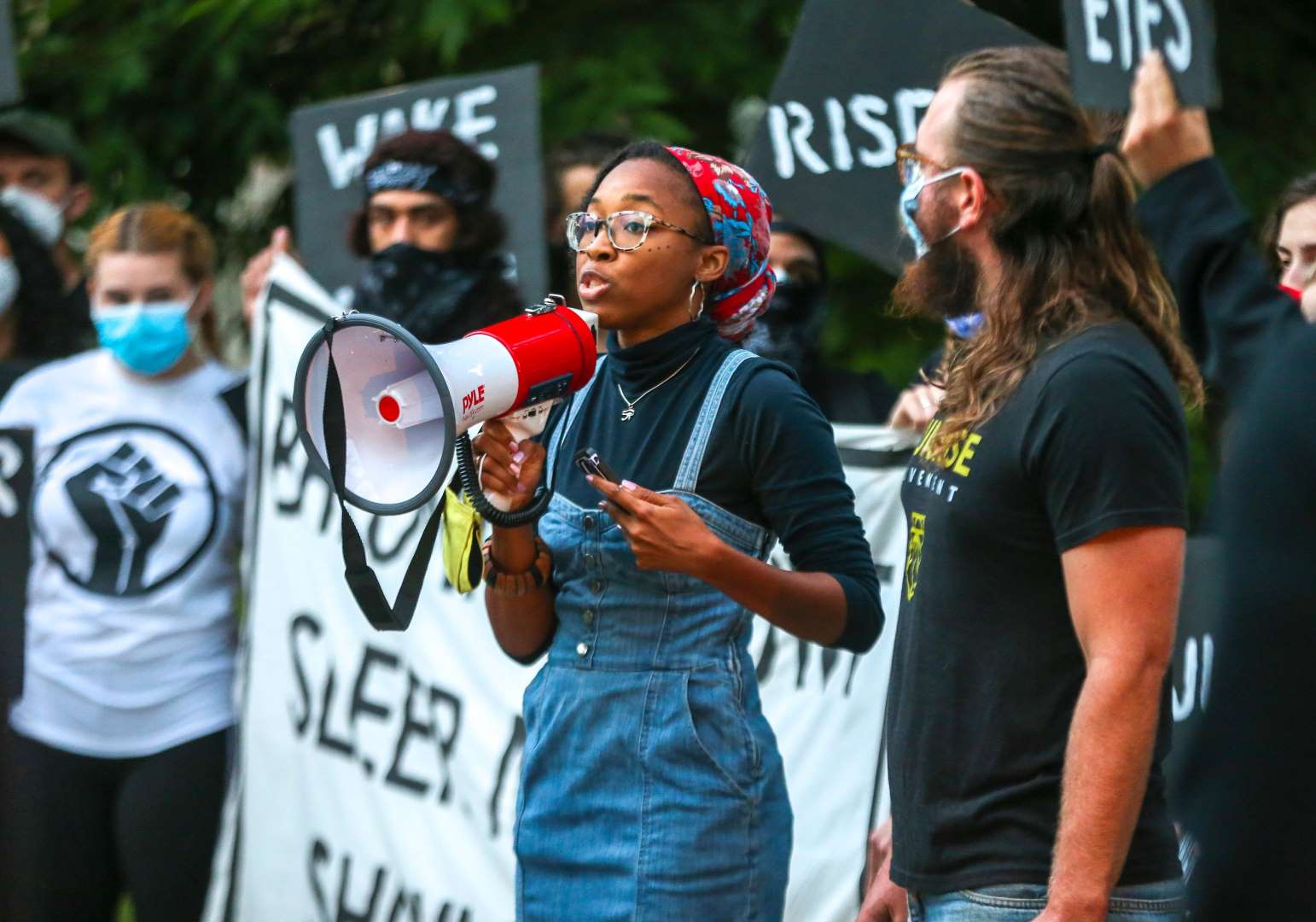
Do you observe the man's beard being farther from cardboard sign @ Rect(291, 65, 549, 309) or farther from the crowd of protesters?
cardboard sign @ Rect(291, 65, 549, 309)

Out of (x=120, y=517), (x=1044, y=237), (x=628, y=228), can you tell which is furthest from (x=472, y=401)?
(x=120, y=517)

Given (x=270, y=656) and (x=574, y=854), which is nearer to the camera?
(x=574, y=854)

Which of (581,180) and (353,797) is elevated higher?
(581,180)

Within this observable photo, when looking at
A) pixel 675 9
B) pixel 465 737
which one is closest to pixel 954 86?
pixel 465 737

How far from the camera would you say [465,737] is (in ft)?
13.8

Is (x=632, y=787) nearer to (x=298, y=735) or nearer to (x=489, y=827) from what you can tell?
(x=489, y=827)

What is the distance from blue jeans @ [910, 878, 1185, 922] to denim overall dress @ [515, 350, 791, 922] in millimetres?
374

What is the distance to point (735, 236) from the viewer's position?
103 inches

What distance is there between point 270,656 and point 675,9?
8.13 ft

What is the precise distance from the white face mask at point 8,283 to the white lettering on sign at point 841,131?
6.76 feet

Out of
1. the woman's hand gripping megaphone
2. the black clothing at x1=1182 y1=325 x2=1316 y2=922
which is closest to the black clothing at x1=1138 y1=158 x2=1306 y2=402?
the black clothing at x1=1182 y1=325 x2=1316 y2=922

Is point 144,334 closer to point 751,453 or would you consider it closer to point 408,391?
point 408,391

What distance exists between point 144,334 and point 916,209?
93.1 inches

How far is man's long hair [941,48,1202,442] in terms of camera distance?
2.25 metres
